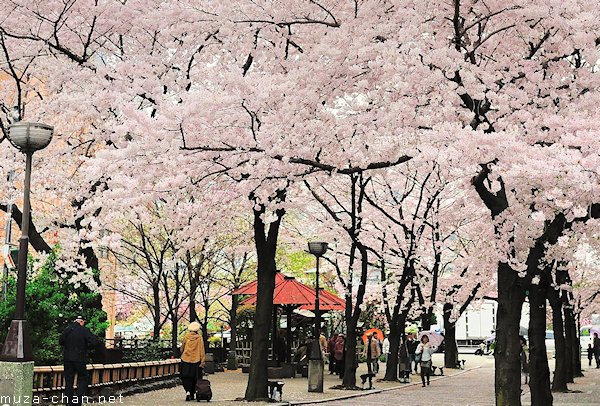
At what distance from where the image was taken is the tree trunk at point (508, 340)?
14.6 meters

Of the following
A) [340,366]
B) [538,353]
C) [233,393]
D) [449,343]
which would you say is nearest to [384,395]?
[233,393]

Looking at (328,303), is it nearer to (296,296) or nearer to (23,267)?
(296,296)

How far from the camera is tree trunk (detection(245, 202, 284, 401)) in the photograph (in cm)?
1942

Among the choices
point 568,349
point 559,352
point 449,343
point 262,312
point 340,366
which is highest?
point 262,312

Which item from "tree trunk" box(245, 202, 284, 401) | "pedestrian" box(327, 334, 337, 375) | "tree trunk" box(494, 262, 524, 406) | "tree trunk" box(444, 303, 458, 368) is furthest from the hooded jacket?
"tree trunk" box(444, 303, 458, 368)

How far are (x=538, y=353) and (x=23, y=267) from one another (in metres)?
11.1

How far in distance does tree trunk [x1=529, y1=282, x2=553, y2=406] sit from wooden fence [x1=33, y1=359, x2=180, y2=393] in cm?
948

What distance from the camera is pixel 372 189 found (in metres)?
36.9

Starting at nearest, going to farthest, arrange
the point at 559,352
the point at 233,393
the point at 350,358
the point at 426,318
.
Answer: the point at 233,393 → the point at 350,358 → the point at 559,352 → the point at 426,318

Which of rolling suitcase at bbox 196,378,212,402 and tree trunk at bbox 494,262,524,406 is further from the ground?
tree trunk at bbox 494,262,524,406

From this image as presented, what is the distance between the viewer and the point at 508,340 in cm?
1483

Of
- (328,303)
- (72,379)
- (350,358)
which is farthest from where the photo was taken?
(328,303)

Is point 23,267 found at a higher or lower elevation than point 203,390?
higher

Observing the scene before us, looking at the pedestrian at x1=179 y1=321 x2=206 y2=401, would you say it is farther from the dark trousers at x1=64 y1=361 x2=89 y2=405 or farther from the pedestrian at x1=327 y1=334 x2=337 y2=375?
the pedestrian at x1=327 y1=334 x2=337 y2=375
